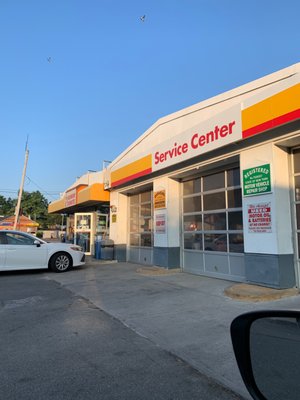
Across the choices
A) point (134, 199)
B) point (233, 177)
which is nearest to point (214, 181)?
point (233, 177)

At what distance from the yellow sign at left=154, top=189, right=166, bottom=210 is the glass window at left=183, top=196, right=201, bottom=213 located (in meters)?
0.73

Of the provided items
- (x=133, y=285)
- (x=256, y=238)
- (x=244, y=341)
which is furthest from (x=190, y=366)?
(x=133, y=285)

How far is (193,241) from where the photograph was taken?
11.1 meters

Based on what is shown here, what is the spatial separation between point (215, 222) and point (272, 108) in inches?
→ 157

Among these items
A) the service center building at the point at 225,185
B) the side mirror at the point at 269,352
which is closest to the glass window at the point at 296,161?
the service center building at the point at 225,185

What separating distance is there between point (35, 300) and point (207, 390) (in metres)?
5.19

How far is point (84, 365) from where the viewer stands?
391cm

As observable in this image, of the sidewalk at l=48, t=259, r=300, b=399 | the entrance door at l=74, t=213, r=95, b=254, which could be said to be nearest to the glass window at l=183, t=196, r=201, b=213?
the sidewalk at l=48, t=259, r=300, b=399

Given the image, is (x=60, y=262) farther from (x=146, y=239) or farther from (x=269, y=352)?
(x=269, y=352)

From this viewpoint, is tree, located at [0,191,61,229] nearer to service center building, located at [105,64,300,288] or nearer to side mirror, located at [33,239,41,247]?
side mirror, located at [33,239,41,247]

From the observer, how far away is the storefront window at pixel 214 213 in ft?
30.5

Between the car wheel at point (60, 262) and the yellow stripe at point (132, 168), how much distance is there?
151 inches

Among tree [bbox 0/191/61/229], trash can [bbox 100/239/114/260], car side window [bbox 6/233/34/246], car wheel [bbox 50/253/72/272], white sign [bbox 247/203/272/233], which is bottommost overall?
car wheel [bbox 50/253/72/272]

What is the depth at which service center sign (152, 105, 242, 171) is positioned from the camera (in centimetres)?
812
